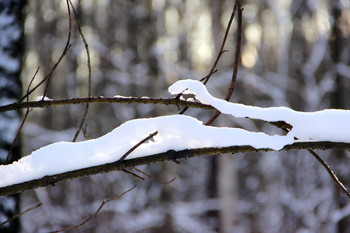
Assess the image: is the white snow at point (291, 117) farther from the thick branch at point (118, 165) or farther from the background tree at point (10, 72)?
the background tree at point (10, 72)

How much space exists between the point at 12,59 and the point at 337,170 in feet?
16.7

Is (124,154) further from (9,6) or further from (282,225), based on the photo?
(282,225)

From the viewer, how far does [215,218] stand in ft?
28.8

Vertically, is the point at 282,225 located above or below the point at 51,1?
below

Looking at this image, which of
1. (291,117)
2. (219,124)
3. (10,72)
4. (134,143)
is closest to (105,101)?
(134,143)

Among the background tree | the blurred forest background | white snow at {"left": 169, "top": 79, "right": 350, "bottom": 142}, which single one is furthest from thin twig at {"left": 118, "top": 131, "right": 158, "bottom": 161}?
the blurred forest background

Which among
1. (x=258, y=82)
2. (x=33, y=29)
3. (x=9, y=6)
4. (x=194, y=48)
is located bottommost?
(x=9, y=6)

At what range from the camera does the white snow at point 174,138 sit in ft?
3.66

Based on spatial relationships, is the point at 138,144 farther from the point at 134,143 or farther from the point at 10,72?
the point at 10,72

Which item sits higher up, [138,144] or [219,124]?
[219,124]

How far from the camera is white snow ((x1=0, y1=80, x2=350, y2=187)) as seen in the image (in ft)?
3.66

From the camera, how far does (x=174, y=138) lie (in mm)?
1123

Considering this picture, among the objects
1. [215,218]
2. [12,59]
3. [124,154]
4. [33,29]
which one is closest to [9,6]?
[12,59]

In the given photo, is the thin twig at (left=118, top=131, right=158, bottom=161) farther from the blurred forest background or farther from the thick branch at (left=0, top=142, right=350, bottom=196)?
the blurred forest background
